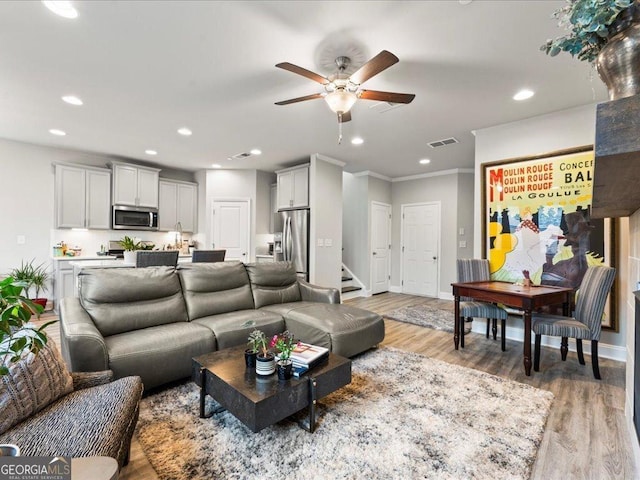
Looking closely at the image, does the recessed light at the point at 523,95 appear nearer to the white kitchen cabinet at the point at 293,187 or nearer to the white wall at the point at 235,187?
the white kitchen cabinet at the point at 293,187

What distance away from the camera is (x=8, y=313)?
2.56 ft

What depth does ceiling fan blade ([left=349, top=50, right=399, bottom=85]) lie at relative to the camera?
1.95m

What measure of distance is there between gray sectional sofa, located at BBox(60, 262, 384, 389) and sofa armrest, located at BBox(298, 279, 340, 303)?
1cm

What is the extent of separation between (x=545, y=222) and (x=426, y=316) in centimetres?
211

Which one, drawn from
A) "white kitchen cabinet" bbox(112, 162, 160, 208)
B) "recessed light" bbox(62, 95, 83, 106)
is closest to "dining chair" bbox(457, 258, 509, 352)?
"recessed light" bbox(62, 95, 83, 106)

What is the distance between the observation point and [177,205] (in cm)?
620

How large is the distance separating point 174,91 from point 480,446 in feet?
12.6

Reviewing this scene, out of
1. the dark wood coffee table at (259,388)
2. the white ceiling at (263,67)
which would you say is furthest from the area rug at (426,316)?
the white ceiling at (263,67)

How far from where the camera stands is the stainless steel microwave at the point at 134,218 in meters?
5.36

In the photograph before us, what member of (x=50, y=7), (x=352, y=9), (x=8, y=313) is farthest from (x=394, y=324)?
(x=50, y=7)

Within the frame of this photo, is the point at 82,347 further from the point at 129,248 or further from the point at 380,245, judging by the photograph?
the point at 380,245

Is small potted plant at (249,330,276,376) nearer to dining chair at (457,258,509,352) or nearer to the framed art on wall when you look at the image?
dining chair at (457,258,509,352)

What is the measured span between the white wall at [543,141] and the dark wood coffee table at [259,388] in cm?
298

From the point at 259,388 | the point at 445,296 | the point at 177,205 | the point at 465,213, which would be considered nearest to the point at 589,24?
the point at 259,388
